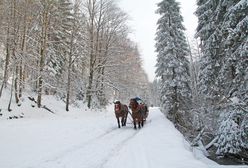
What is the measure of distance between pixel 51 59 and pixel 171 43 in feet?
42.0

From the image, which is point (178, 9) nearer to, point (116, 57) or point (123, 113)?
point (116, 57)

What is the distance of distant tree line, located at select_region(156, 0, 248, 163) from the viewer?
10.6m

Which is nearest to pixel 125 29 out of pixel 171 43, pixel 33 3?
pixel 171 43

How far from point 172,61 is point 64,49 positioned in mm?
12778

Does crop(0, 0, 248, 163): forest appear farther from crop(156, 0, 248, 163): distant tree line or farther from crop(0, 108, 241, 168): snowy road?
crop(0, 108, 241, 168): snowy road

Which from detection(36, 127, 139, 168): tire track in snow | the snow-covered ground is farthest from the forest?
detection(36, 127, 139, 168): tire track in snow

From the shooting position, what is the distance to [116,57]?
113ft

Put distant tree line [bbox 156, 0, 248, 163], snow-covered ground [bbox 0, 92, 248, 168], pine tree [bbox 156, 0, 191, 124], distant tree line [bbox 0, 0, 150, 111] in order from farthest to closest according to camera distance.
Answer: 1. pine tree [bbox 156, 0, 191, 124]
2. distant tree line [bbox 0, 0, 150, 111]
3. distant tree line [bbox 156, 0, 248, 163]
4. snow-covered ground [bbox 0, 92, 248, 168]

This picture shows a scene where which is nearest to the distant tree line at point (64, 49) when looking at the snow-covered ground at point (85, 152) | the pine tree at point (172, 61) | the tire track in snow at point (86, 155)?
the pine tree at point (172, 61)

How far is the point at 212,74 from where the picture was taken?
18016 millimetres

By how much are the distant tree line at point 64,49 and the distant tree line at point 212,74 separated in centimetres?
856

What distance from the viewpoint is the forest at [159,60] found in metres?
11.0

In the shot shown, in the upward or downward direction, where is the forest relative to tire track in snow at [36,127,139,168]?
upward

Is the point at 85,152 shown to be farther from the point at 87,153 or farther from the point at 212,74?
the point at 212,74
